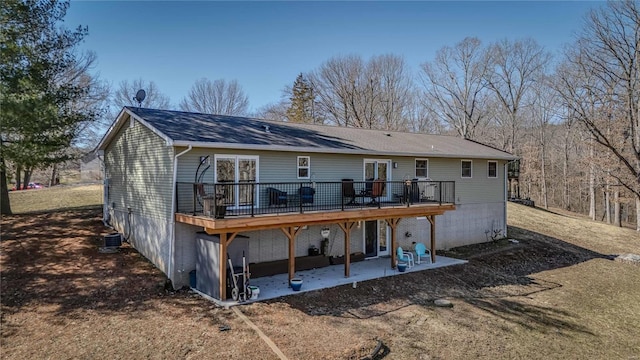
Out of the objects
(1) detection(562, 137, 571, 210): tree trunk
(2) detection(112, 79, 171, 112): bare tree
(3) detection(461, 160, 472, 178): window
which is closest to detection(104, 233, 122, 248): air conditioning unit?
(3) detection(461, 160, 472, 178): window

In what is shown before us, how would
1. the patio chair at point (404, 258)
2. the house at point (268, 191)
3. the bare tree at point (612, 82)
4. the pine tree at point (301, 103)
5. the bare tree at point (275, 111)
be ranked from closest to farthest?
the house at point (268, 191), the patio chair at point (404, 258), the bare tree at point (612, 82), the pine tree at point (301, 103), the bare tree at point (275, 111)

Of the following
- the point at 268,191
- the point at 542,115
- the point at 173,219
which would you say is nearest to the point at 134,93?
the point at 268,191

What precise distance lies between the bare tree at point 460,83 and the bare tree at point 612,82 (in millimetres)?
9530

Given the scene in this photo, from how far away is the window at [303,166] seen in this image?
13242 millimetres

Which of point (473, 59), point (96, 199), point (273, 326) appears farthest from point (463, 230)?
point (473, 59)

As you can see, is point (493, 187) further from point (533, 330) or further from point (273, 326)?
point (273, 326)

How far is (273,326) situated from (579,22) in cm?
2912

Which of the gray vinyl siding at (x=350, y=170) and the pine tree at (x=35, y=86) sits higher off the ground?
the pine tree at (x=35, y=86)

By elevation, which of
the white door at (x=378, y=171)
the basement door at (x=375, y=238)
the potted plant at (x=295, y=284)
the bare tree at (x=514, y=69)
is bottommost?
the potted plant at (x=295, y=284)

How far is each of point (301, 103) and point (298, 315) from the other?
31149 millimetres

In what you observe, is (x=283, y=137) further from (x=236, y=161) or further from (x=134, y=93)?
(x=134, y=93)

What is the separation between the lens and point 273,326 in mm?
8766

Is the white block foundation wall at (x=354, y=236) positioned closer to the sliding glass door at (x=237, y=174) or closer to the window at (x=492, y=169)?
the sliding glass door at (x=237, y=174)

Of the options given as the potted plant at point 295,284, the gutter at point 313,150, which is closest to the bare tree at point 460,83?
the gutter at point 313,150
